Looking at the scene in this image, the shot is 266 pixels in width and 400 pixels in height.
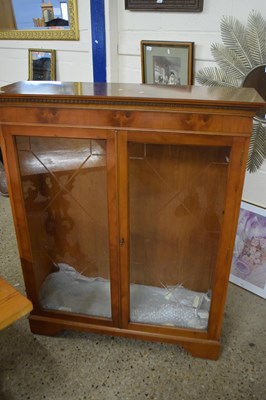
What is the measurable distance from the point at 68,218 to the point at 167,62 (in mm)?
899

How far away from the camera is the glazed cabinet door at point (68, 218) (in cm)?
116

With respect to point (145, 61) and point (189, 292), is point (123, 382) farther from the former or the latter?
point (145, 61)

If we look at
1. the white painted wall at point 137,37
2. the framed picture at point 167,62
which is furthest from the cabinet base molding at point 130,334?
the framed picture at point 167,62

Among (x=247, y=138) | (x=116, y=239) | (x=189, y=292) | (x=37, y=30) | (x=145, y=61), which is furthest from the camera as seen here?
(x=37, y=30)

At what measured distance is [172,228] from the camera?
4.60ft

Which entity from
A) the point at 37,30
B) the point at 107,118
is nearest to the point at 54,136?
the point at 107,118

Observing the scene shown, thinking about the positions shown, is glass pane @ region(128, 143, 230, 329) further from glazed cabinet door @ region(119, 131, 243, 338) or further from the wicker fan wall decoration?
the wicker fan wall decoration

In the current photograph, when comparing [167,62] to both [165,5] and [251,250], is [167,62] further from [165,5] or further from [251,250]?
[251,250]

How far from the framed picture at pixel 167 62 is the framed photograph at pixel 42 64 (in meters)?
0.70

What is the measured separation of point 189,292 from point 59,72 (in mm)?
1557

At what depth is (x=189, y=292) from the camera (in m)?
1.45

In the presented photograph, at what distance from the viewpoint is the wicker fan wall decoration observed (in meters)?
1.34

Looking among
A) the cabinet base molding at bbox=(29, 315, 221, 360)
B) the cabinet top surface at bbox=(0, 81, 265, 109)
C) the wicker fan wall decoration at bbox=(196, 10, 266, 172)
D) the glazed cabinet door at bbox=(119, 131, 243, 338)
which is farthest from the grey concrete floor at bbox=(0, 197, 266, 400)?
the cabinet top surface at bbox=(0, 81, 265, 109)

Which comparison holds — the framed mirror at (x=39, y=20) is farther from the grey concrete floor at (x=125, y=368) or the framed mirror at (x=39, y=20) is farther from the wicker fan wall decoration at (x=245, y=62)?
the grey concrete floor at (x=125, y=368)
